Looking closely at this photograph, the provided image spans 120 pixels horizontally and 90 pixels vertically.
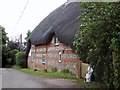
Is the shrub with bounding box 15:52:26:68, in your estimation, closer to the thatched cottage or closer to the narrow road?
the thatched cottage

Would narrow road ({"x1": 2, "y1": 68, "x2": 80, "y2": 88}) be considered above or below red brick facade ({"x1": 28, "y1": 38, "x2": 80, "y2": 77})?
below

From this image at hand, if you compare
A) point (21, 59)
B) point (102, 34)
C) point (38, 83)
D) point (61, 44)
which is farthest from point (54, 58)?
point (102, 34)

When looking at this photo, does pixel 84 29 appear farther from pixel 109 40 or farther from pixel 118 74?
pixel 118 74

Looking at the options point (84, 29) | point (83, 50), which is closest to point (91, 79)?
point (83, 50)

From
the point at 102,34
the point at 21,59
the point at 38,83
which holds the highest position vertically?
the point at 102,34

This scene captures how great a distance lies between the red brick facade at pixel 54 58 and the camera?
23.3 meters

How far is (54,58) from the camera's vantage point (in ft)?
95.5

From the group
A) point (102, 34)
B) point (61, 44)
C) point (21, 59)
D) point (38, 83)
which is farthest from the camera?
point (21, 59)

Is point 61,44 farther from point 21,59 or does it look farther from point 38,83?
point 21,59

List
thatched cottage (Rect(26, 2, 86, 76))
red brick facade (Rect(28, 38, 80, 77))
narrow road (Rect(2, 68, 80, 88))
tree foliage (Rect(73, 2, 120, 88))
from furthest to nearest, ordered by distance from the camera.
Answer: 1. red brick facade (Rect(28, 38, 80, 77))
2. thatched cottage (Rect(26, 2, 86, 76))
3. narrow road (Rect(2, 68, 80, 88))
4. tree foliage (Rect(73, 2, 120, 88))

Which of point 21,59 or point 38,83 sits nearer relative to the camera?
point 38,83

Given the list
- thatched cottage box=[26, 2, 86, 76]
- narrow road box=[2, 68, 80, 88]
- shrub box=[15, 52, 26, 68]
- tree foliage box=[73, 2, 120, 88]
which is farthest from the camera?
shrub box=[15, 52, 26, 68]

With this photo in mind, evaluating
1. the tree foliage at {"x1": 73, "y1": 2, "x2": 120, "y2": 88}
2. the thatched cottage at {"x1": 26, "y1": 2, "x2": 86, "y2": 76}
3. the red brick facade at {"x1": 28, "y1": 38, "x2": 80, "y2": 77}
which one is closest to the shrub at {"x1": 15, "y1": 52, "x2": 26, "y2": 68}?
the red brick facade at {"x1": 28, "y1": 38, "x2": 80, "y2": 77}

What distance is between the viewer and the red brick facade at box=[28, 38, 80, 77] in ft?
76.6
